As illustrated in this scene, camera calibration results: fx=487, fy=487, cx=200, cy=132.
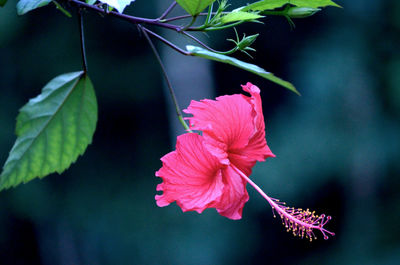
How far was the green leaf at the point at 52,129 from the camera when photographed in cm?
71

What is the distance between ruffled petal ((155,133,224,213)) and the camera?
2.27 ft

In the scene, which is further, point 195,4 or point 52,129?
point 52,129

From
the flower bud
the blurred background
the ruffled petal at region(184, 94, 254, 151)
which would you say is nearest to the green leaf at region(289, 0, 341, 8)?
the flower bud

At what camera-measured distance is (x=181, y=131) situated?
5.66m

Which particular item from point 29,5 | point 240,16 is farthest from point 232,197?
point 29,5

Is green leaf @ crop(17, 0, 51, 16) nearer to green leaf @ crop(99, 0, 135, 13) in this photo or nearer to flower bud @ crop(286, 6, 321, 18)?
green leaf @ crop(99, 0, 135, 13)

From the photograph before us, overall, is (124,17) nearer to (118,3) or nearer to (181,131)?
(118,3)

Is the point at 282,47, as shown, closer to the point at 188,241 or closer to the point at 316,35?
the point at 316,35

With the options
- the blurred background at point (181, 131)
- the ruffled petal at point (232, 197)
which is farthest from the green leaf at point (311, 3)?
the blurred background at point (181, 131)

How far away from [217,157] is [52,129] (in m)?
0.26

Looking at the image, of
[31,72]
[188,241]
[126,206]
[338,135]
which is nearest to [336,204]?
[338,135]

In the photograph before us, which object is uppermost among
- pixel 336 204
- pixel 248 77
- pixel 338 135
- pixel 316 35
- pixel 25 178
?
pixel 25 178

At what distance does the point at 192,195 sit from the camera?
0.71 m

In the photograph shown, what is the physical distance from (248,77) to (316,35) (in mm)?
931
